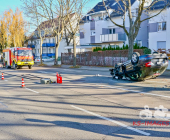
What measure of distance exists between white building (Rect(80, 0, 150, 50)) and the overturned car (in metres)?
23.2

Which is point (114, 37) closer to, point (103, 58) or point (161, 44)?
point (103, 58)

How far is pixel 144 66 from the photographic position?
11.8 m

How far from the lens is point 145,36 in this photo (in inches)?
1526

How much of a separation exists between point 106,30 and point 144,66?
1223 inches

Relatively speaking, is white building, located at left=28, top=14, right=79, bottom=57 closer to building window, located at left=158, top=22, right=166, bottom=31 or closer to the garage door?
building window, located at left=158, top=22, right=166, bottom=31

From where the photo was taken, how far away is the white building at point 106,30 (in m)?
38.4

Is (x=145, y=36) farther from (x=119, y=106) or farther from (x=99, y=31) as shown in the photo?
(x=119, y=106)

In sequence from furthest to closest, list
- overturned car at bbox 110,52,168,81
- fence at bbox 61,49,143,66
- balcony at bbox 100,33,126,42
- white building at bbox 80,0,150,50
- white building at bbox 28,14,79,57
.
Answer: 1. white building at bbox 28,14,79,57
2. white building at bbox 80,0,150,50
3. balcony at bbox 100,33,126,42
4. fence at bbox 61,49,143,66
5. overturned car at bbox 110,52,168,81

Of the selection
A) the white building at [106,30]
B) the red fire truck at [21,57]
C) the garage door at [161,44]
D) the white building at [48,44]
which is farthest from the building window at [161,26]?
the white building at [48,44]

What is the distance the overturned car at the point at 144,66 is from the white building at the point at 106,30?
23.2 meters

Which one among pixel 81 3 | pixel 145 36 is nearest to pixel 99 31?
pixel 145 36

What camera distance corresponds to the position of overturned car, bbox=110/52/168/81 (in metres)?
11.7

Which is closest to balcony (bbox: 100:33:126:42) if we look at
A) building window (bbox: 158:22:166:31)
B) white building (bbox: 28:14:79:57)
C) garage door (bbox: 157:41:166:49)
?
building window (bbox: 158:22:166:31)

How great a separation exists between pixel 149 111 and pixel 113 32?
35.8 m
